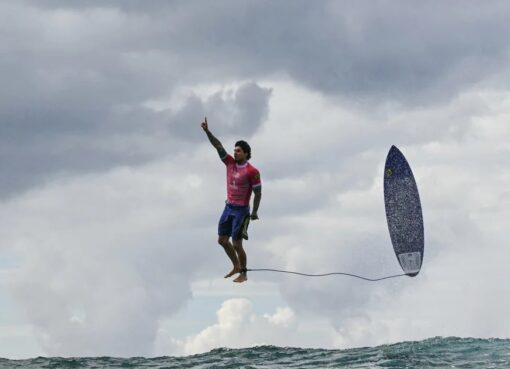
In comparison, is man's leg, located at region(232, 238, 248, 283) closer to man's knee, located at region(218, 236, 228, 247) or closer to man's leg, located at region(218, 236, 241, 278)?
man's leg, located at region(218, 236, 241, 278)

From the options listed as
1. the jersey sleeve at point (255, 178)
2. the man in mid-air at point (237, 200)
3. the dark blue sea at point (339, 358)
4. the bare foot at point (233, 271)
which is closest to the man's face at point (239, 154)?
the man in mid-air at point (237, 200)

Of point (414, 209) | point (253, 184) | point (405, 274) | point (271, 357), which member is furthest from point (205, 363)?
point (414, 209)

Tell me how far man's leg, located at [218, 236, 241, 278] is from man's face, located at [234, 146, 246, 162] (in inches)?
91.2

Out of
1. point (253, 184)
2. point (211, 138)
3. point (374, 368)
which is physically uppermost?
point (211, 138)

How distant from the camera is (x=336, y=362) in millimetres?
20266

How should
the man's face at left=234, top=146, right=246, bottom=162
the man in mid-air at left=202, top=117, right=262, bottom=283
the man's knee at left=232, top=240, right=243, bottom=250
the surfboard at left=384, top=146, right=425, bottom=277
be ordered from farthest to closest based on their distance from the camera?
the surfboard at left=384, top=146, right=425, bottom=277
the man's knee at left=232, top=240, right=243, bottom=250
the man in mid-air at left=202, top=117, right=262, bottom=283
the man's face at left=234, top=146, right=246, bottom=162

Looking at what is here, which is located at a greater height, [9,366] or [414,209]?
[414,209]

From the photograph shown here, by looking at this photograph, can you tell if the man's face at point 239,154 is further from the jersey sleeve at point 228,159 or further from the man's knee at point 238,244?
the man's knee at point 238,244

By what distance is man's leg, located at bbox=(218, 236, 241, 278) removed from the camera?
2089cm

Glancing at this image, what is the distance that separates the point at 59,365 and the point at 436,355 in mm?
10328

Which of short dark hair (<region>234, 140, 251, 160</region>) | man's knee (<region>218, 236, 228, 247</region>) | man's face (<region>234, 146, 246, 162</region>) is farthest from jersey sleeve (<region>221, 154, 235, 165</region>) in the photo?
man's knee (<region>218, 236, 228, 247</region>)

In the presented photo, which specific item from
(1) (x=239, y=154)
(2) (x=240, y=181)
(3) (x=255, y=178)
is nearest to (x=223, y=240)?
(2) (x=240, y=181)

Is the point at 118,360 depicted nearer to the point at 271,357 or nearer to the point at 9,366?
the point at 9,366

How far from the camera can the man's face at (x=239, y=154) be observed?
Answer: 19.9 meters
